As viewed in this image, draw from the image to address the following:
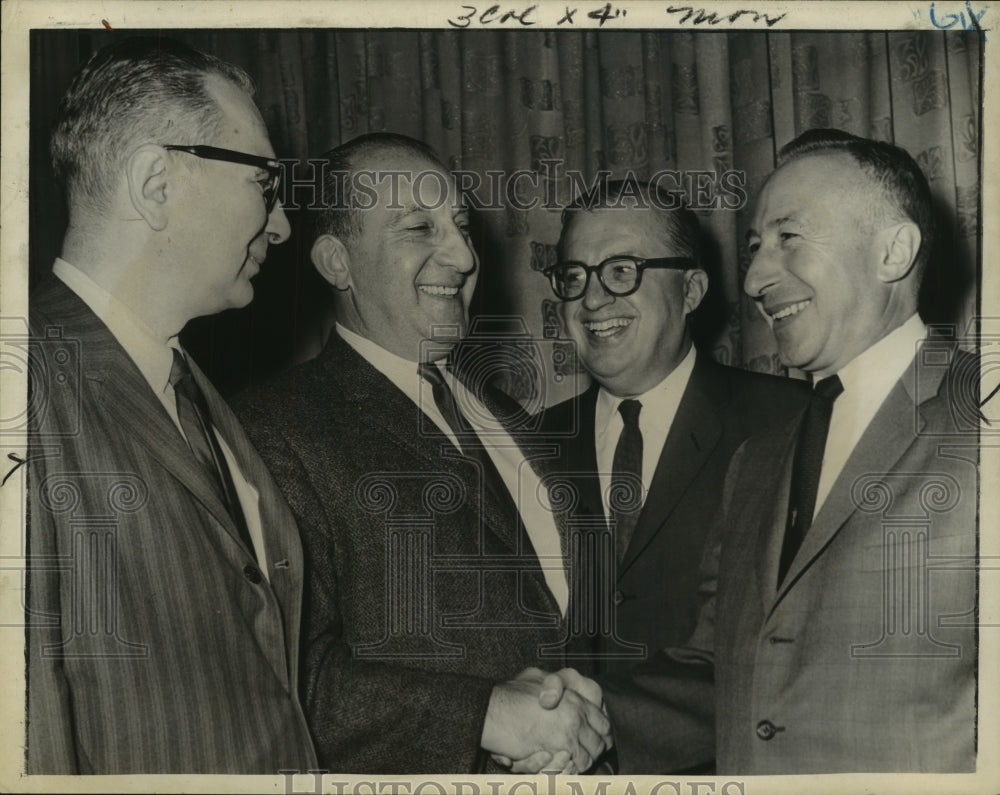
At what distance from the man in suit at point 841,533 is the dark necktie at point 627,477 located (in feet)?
0.65

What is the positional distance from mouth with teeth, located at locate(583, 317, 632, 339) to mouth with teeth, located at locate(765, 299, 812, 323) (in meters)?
0.33

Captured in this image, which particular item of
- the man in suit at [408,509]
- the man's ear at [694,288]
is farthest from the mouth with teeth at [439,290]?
the man's ear at [694,288]

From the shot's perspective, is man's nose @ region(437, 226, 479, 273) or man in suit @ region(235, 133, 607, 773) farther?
man's nose @ region(437, 226, 479, 273)

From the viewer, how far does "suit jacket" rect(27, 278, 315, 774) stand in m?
2.80

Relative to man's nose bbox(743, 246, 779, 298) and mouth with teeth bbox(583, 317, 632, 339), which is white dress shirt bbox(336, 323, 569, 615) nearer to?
mouth with teeth bbox(583, 317, 632, 339)

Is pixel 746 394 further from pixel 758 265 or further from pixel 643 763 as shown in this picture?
pixel 643 763

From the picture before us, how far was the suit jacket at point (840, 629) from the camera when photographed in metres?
2.94

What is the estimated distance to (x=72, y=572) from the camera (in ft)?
9.50

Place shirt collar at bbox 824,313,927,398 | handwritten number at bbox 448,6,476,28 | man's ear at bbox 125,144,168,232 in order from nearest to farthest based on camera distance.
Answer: man's ear at bbox 125,144,168,232 → shirt collar at bbox 824,313,927,398 → handwritten number at bbox 448,6,476,28

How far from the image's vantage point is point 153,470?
2.82 meters

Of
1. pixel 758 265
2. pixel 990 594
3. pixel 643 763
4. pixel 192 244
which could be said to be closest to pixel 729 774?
pixel 643 763

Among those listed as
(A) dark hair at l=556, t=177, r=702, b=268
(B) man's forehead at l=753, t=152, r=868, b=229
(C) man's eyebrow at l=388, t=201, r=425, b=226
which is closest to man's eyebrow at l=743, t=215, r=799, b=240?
(B) man's forehead at l=753, t=152, r=868, b=229

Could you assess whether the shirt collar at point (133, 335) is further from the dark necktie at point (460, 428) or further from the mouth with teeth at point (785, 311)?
the mouth with teeth at point (785, 311)

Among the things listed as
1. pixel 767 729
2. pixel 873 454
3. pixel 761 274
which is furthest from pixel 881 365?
pixel 767 729
